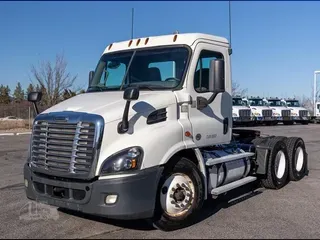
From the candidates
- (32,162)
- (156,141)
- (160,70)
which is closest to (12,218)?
(32,162)

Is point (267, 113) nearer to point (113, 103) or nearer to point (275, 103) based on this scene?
point (275, 103)

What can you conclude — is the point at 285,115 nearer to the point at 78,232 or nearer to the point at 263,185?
the point at 263,185

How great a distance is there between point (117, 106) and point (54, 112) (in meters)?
0.86

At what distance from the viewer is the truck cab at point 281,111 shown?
1439 inches

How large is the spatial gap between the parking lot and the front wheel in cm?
14

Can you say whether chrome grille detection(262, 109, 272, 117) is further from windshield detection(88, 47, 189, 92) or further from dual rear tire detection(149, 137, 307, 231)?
dual rear tire detection(149, 137, 307, 231)

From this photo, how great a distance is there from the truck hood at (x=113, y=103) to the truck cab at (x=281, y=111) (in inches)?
1271

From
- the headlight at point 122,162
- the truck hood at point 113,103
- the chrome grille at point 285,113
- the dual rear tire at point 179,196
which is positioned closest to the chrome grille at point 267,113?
the chrome grille at point 285,113

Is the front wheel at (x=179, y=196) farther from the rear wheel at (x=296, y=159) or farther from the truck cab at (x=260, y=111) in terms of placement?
→ the truck cab at (x=260, y=111)

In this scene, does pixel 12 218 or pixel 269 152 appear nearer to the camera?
pixel 12 218

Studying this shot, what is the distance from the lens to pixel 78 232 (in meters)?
5.28

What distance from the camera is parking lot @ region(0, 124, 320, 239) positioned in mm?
5219
